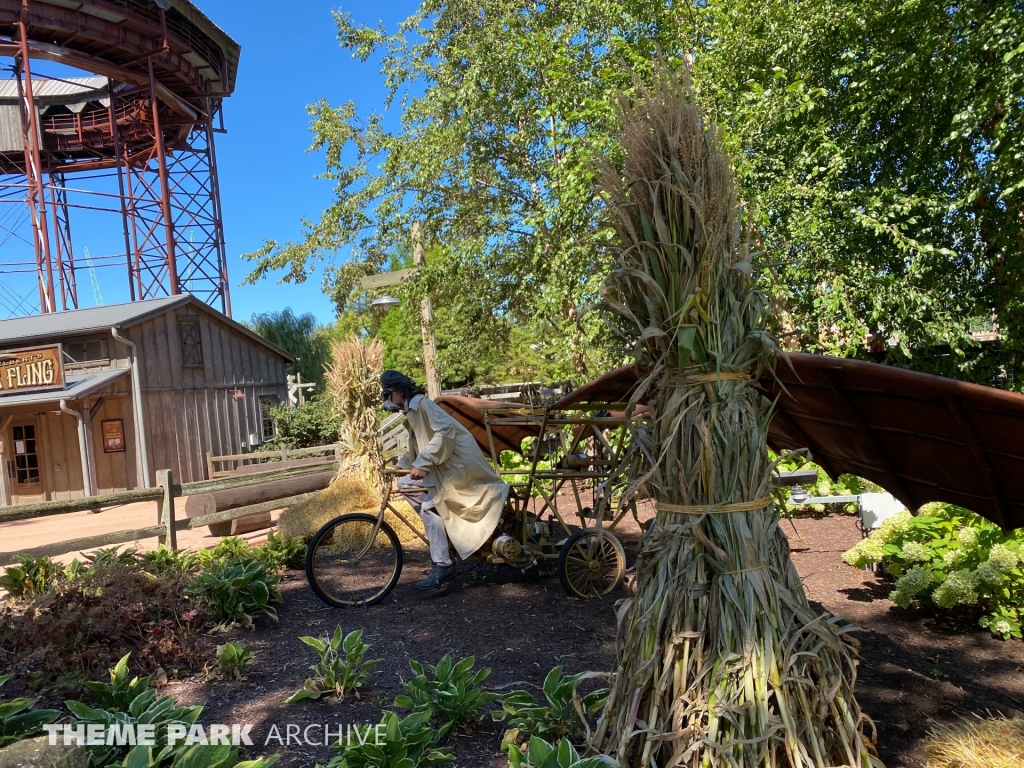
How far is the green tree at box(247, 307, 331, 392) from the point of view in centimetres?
2783

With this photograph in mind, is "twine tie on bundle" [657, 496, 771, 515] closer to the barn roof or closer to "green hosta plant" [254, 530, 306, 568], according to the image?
"green hosta plant" [254, 530, 306, 568]

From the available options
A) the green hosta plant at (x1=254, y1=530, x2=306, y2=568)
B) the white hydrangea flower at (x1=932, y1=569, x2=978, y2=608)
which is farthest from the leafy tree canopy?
the green hosta plant at (x1=254, y1=530, x2=306, y2=568)

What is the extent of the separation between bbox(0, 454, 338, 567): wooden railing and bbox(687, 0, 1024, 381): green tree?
264 inches

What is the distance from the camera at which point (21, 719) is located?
2.97m

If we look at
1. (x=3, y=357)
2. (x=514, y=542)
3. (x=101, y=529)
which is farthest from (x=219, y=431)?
(x=514, y=542)

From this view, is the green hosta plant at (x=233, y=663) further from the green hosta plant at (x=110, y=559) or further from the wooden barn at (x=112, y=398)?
the wooden barn at (x=112, y=398)

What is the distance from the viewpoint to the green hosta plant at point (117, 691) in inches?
129

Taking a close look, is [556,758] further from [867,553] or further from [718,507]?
[867,553]

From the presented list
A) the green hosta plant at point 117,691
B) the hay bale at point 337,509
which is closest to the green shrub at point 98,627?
the green hosta plant at point 117,691

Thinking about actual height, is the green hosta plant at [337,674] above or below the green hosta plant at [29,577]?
below

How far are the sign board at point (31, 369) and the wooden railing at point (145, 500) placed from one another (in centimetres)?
750

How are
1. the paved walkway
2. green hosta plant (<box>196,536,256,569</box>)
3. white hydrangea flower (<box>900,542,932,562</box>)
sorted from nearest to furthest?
white hydrangea flower (<box>900,542,932,562</box>) < green hosta plant (<box>196,536,256,569</box>) < the paved walkway

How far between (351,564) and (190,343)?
13.4m

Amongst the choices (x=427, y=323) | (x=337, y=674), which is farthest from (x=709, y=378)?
(x=427, y=323)
